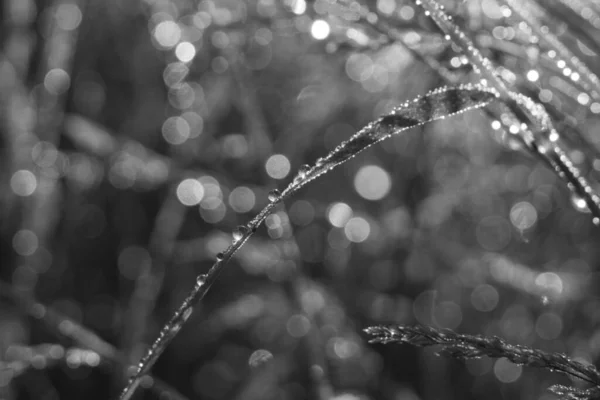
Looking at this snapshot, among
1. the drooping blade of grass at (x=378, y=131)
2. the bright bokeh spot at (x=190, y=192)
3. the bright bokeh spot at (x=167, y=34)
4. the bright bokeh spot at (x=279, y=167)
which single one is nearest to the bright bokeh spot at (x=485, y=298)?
the bright bokeh spot at (x=279, y=167)

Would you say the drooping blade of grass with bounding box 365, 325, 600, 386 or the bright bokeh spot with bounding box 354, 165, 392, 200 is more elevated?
the drooping blade of grass with bounding box 365, 325, 600, 386

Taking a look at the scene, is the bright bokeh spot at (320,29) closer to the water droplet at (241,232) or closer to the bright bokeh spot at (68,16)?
the water droplet at (241,232)

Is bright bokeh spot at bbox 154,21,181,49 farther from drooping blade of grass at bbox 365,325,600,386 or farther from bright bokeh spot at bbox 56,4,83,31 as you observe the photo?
drooping blade of grass at bbox 365,325,600,386

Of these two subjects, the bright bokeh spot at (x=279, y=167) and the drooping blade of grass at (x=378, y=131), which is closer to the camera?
the drooping blade of grass at (x=378, y=131)

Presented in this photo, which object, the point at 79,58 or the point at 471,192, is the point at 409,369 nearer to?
the point at 471,192

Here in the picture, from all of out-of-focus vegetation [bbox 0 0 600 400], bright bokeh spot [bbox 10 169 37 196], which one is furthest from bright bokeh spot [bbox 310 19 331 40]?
bright bokeh spot [bbox 10 169 37 196]

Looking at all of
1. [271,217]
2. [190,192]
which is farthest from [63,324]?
[190,192]

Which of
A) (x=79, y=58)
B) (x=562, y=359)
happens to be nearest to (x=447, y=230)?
(x=562, y=359)

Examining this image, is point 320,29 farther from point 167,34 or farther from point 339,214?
point 167,34
